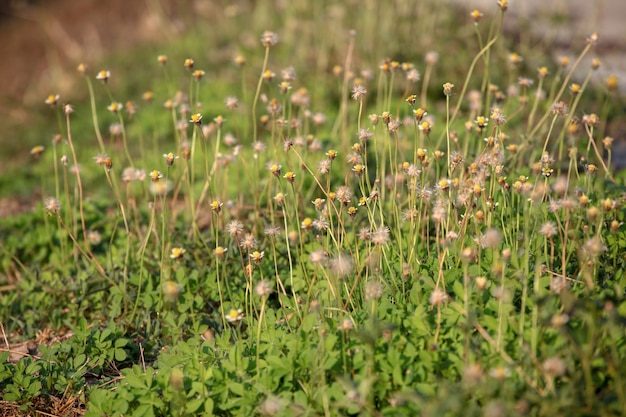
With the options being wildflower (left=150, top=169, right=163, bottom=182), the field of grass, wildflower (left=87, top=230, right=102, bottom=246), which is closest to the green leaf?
the field of grass

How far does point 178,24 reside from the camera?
8453 millimetres

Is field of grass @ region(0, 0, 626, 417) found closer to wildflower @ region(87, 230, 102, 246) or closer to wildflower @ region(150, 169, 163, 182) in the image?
wildflower @ region(150, 169, 163, 182)

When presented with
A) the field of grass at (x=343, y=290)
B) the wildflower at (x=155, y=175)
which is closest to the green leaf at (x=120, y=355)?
→ the field of grass at (x=343, y=290)

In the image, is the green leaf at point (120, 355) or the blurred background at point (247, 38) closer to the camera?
the green leaf at point (120, 355)

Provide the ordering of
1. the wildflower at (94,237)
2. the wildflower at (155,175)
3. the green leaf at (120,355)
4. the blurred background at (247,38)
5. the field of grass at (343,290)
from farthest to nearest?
the blurred background at (247,38)
the wildflower at (94,237)
the green leaf at (120,355)
the wildflower at (155,175)
the field of grass at (343,290)

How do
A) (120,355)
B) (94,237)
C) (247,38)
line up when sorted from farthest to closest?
1. (247,38)
2. (94,237)
3. (120,355)

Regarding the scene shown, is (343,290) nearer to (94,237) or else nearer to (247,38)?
(94,237)

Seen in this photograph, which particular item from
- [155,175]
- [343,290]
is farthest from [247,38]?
[343,290]

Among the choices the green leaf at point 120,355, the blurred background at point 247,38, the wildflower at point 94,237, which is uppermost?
the blurred background at point 247,38

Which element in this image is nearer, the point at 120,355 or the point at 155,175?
the point at 155,175

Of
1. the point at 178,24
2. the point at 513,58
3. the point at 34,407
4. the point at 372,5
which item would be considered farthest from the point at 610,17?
the point at 34,407

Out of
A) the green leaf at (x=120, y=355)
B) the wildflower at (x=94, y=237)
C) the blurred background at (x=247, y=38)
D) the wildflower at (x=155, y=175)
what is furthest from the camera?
the blurred background at (x=247, y=38)

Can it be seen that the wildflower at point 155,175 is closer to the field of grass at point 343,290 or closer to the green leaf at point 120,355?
the field of grass at point 343,290

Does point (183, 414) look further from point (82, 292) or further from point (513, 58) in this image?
point (513, 58)
